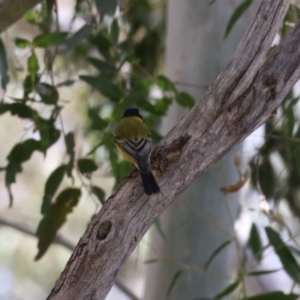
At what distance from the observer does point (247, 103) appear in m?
0.83

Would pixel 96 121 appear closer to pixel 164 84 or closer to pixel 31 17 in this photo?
pixel 164 84

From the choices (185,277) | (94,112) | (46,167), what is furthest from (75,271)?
(46,167)

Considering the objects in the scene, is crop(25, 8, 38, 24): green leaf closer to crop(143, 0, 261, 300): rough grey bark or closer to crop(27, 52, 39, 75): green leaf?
crop(27, 52, 39, 75): green leaf

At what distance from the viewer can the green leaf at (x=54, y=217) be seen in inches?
49.0

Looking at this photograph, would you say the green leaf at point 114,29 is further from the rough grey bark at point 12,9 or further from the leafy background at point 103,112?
the rough grey bark at point 12,9

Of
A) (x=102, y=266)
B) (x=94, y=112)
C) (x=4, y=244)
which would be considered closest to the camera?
(x=102, y=266)

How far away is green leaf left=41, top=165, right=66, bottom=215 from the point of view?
1236 millimetres

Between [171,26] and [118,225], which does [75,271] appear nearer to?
[118,225]

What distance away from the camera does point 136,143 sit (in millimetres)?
1053

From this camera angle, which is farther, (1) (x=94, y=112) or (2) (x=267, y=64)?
(1) (x=94, y=112)

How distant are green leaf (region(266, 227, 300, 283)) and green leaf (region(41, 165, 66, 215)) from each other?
0.45 metres

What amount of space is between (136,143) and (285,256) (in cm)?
40

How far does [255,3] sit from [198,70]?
8.7 inches

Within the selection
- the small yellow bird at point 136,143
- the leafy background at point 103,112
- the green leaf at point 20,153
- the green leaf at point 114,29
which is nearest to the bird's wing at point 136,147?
the small yellow bird at point 136,143
